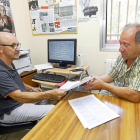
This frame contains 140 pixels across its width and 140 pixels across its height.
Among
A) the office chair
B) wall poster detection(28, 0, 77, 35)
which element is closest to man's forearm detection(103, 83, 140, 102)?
the office chair

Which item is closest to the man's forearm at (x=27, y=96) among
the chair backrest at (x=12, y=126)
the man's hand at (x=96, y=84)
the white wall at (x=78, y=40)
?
the chair backrest at (x=12, y=126)

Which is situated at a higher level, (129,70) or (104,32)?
(104,32)

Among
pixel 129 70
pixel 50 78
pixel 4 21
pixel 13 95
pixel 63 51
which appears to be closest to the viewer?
pixel 13 95

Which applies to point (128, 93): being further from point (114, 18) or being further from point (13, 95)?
point (114, 18)

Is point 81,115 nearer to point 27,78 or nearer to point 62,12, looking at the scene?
point 27,78

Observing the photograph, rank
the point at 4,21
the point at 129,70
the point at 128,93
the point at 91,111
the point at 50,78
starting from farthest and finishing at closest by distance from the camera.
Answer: the point at 4,21, the point at 50,78, the point at 129,70, the point at 128,93, the point at 91,111

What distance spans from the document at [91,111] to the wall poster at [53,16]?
1552 millimetres

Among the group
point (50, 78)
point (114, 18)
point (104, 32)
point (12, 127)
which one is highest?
point (114, 18)

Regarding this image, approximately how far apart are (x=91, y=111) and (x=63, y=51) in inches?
54.5

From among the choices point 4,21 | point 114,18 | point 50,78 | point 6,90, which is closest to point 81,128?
point 6,90

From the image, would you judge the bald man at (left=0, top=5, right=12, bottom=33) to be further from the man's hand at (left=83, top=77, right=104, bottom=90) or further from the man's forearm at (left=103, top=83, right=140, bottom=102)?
the man's forearm at (left=103, top=83, right=140, bottom=102)

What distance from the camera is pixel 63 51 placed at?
2.08 m

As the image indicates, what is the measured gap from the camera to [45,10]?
7.70ft

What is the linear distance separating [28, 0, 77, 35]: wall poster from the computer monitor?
0.34 meters
